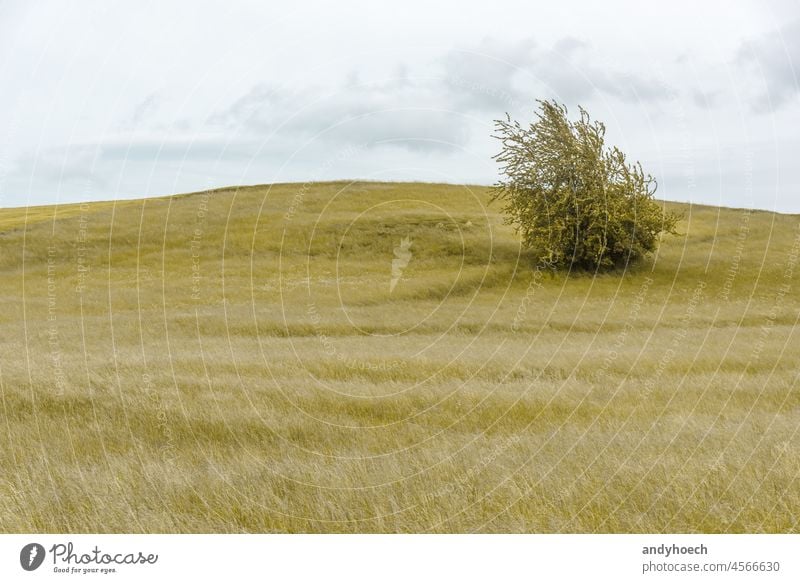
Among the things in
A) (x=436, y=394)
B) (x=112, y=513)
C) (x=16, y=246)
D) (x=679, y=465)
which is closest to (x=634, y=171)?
(x=436, y=394)

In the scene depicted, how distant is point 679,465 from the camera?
8023mm

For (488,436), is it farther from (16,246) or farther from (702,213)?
(702,213)

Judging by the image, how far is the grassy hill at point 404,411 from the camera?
23.6ft

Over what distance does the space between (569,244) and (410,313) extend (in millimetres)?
13624

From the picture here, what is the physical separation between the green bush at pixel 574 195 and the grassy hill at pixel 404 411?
3614 millimetres

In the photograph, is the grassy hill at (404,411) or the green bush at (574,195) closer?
the grassy hill at (404,411)

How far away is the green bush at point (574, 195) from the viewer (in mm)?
38750

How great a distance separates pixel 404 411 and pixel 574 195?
90.6 feet

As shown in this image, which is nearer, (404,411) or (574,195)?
(404,411)

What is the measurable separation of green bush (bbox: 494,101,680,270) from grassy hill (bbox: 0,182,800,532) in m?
3.61

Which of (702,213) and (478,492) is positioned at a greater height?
Answer: (702,213)

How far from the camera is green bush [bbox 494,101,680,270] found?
127 feet

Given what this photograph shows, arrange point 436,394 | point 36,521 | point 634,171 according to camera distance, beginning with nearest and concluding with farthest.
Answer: point 36,521, point 436,394, point 634,171

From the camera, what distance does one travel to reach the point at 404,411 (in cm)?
1215
